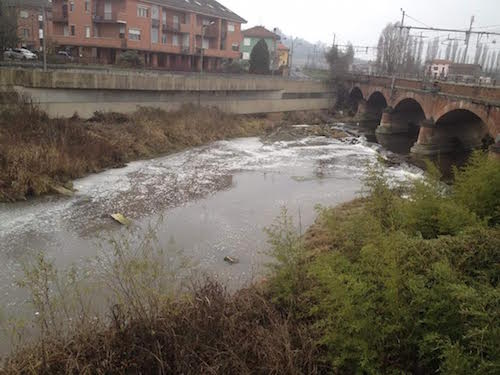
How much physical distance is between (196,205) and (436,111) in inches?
768

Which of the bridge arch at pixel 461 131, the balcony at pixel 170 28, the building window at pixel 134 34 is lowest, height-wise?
the bridge arch at pixel 461 131

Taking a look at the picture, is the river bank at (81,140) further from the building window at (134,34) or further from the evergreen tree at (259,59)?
the evergreen tree at (259,59)

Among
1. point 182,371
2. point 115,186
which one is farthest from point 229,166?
point 182,371

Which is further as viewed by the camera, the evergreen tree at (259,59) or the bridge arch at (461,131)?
the evergreen tree at (259,59)

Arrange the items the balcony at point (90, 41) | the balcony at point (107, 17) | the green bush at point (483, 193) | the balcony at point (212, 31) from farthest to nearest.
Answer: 1. the balcony at point (212, 31)
2. the balcony at point (90, 41)
3. the balcony at point (107, 17)
4. the green bush at point (483, 193)

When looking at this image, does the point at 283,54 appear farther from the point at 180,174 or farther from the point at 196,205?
the point at 196,205

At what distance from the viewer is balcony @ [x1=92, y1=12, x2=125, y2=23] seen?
36631 millimetres

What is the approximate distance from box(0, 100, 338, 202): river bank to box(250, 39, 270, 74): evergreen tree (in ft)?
50.8

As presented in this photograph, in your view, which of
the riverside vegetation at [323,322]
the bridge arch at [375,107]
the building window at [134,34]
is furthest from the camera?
the bridge arch at [375,107]

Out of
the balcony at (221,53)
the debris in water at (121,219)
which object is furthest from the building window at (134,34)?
the debris in water at (121,219)

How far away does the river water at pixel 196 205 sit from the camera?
1132 cm

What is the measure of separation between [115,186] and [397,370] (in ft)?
47.3

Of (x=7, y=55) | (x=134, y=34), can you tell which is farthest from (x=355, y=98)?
(x=7, y=55)

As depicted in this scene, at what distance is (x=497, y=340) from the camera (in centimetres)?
434
